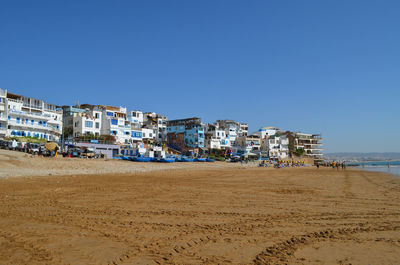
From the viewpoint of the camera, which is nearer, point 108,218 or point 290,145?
point 108,218

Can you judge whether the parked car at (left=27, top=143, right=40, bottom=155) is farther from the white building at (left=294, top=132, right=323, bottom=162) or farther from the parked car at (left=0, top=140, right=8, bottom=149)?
the white building at (left=294, top=132, right=323, bottom=162)

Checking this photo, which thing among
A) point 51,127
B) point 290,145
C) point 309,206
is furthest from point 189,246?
point 290,145

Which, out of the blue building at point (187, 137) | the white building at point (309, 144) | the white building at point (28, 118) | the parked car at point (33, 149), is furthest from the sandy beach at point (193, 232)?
the white building at point (309, 144)

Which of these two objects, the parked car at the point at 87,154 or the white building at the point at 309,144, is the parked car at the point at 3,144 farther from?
the white building at the point at 309,144

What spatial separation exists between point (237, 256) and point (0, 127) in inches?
2107

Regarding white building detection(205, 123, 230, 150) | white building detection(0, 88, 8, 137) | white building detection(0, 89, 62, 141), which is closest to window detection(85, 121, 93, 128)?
white building detection(0, 89, 62, 141)

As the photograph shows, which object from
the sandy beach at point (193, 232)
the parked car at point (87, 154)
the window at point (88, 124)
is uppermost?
the window at point (88, 124)

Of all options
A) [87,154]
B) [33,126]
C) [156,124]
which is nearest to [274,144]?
[156,124]

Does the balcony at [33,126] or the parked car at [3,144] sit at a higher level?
the balcony at [33,126]

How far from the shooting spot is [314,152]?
4697 inches

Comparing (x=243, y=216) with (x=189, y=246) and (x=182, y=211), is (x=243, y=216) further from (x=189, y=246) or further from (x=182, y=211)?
(x=189, y=246)

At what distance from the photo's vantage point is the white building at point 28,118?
48062 millimetres

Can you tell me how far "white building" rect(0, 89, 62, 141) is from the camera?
158 ft

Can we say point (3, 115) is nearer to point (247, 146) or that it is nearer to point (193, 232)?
point (193, 232)
